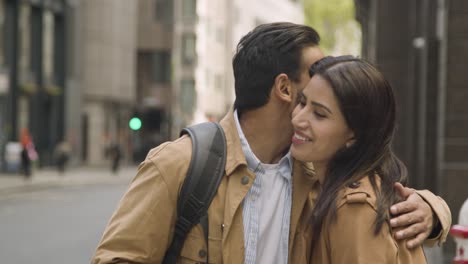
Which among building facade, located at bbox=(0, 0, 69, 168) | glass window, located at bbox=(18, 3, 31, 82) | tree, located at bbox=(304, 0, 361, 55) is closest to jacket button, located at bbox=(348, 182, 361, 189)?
building facade, located at bbox=(0, 0, 69, 168)

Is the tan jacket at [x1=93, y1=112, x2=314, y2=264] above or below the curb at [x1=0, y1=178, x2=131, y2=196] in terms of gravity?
above

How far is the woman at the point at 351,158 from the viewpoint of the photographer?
9.07ft

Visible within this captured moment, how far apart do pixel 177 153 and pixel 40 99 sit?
4446 cm

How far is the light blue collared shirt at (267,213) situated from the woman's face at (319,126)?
0.24 m

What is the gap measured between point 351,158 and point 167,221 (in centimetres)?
61

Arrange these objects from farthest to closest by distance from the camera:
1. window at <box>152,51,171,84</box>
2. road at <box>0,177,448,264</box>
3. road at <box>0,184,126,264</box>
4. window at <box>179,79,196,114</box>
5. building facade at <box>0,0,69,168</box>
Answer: window at <box>179,79,196,114</box>
window at <box>152,51,171,84</box>
building facade at <box>0,0,69,168</box>
road at <box>0,184,126,264</box>
road at <box>0,177,448,264</box>

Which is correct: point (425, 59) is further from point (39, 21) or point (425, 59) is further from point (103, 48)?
point (103, 48)

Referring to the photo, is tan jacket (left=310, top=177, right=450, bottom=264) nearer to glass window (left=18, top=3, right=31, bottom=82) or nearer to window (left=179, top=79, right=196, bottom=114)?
glass window (left=18, top=3, right=31, bottom=82)

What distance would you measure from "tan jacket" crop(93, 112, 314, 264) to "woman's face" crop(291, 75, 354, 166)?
0.79ft

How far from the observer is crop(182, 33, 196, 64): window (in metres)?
72.6

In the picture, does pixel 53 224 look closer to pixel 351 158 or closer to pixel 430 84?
pixel 430 84

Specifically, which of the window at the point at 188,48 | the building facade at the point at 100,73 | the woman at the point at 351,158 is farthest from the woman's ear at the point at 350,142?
the window at the point at 188,48

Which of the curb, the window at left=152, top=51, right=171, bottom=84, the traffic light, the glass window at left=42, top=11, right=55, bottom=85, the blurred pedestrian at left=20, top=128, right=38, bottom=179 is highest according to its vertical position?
the glass window at left=42, top=11, right=55, bottom=85

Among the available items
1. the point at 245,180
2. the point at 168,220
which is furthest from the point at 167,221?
the point at 245,180
